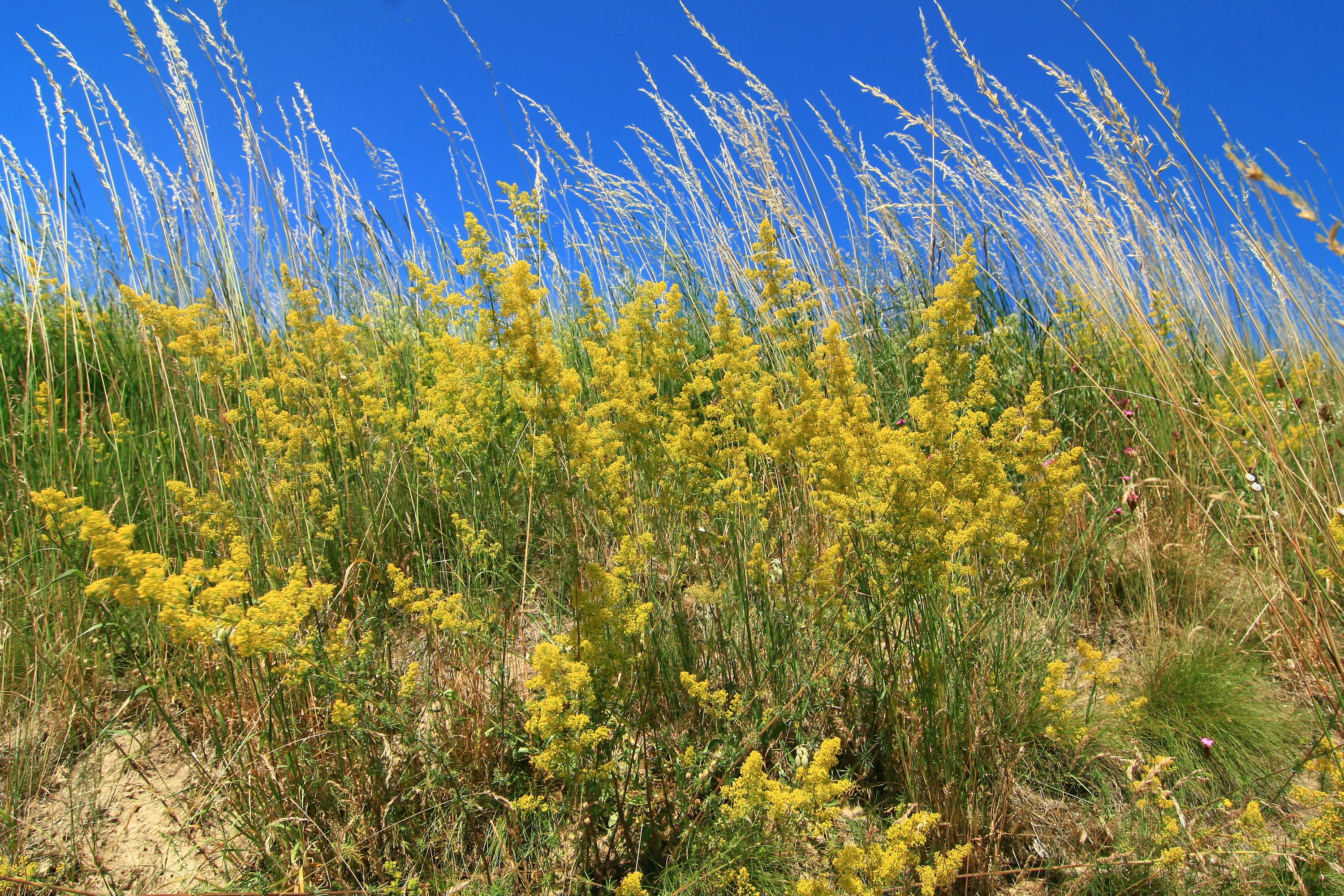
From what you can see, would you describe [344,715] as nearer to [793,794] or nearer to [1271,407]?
[793,794]

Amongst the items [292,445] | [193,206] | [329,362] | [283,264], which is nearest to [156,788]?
[292,445]

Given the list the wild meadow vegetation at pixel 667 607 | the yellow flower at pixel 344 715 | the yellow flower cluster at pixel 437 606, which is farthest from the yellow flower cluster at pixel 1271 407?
the yellow flower at pixel 344 715

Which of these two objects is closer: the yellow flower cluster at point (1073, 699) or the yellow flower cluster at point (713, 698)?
the yellow flower cluster at point (713, 698)

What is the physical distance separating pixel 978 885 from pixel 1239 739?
3.34 ft

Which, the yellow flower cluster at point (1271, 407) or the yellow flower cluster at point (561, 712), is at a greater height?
the yellow flower cluster at point (1271, 407)

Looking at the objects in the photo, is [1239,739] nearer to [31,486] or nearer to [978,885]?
[978,885]

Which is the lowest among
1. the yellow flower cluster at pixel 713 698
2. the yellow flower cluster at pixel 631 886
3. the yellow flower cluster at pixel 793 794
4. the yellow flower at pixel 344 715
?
the yellow flower cluster at pixel 631 886

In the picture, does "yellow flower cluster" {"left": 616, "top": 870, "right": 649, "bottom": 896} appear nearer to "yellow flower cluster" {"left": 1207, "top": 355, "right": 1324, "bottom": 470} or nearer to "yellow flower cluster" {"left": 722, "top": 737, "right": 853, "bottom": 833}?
"yellow flower cluster" {"left": 722, "top": 737, "right": 853, "bottom": 833}

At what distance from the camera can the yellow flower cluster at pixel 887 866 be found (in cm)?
123

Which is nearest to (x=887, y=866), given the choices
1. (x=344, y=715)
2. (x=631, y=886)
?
(x=631, y=886)

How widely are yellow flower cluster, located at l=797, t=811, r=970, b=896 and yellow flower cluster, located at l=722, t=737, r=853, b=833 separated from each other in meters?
0.07

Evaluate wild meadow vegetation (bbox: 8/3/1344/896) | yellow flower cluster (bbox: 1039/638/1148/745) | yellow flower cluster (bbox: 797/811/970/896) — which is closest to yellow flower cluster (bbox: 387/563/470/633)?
wild meadow vegetation (bbox: 8/3/1344/896)

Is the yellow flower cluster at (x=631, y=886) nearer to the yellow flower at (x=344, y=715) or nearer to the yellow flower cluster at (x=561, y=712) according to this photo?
the yellow flower cluster at (x=561, y=712)

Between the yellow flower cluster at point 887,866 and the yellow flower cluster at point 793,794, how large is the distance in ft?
0.23
